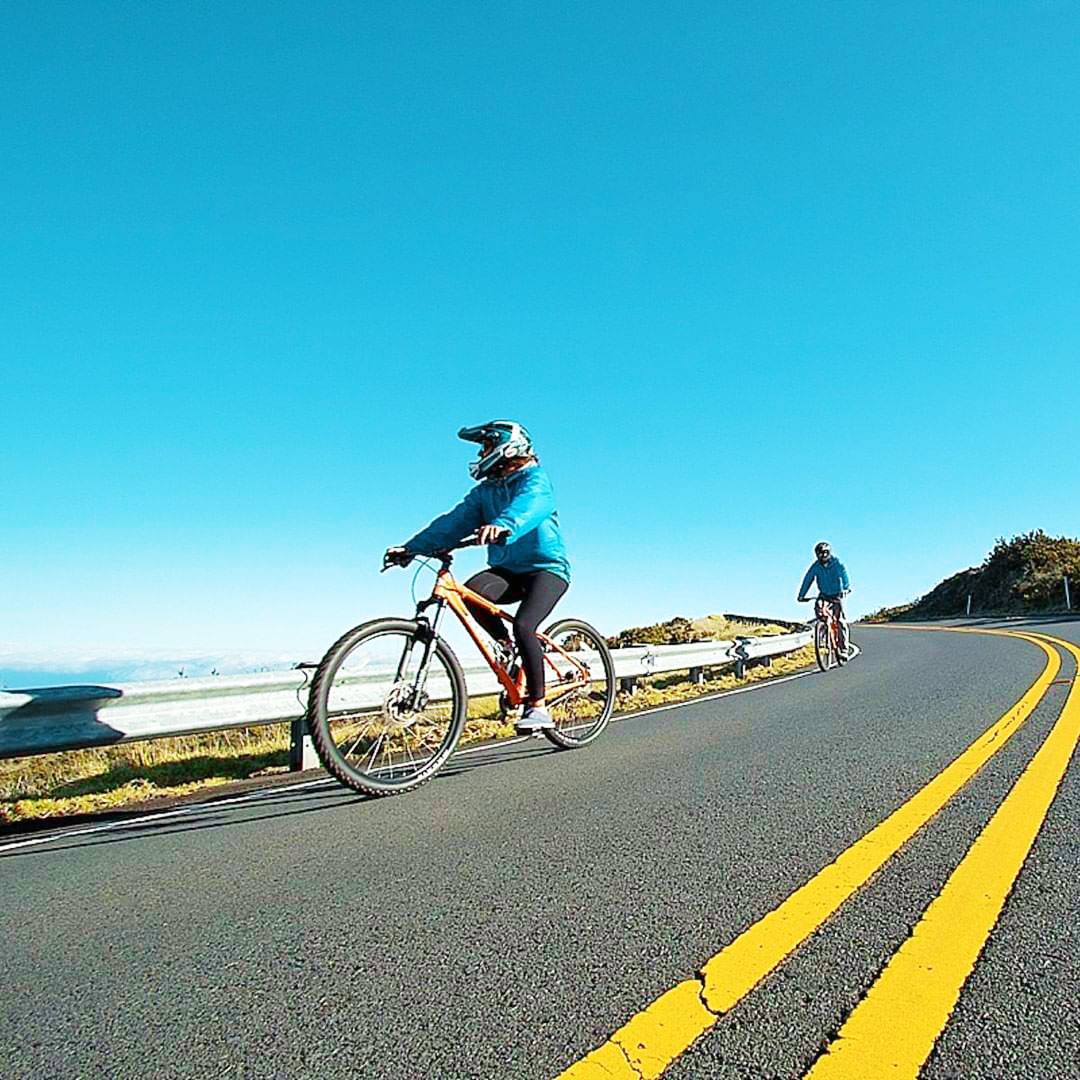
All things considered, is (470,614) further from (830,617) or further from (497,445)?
(830,617)

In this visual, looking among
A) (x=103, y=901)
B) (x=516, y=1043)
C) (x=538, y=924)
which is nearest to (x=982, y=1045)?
(x=516, y=1043)

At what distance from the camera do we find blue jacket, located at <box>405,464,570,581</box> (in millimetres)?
5016

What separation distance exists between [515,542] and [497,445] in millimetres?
666

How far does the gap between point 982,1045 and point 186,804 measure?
4.30 metres

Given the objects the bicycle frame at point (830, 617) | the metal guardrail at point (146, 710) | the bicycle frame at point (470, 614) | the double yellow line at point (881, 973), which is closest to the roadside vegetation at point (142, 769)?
the metal guardrail at point (146, 710)

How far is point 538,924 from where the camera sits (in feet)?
7.30

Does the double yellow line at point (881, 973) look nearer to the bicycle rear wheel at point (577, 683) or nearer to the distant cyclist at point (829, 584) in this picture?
the bicycle rear wheel at point (577, 683)

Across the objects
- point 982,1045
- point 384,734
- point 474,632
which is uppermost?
point 474,632

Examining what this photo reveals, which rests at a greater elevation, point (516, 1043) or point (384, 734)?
point (384, 734)

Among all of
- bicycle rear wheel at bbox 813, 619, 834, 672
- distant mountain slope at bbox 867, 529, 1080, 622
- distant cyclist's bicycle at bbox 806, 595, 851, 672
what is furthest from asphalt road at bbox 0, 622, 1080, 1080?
distant mountain slope at bbox 867, 529, 1080, 622

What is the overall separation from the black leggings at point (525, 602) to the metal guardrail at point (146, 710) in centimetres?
154

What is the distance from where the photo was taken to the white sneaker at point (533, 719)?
5031 mm

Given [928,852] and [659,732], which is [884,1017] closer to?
[928,852]

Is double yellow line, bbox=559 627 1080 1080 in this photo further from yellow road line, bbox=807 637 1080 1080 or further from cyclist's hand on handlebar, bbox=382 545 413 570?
cyclist's hand on handlebar, bbox=382 545 413 570
